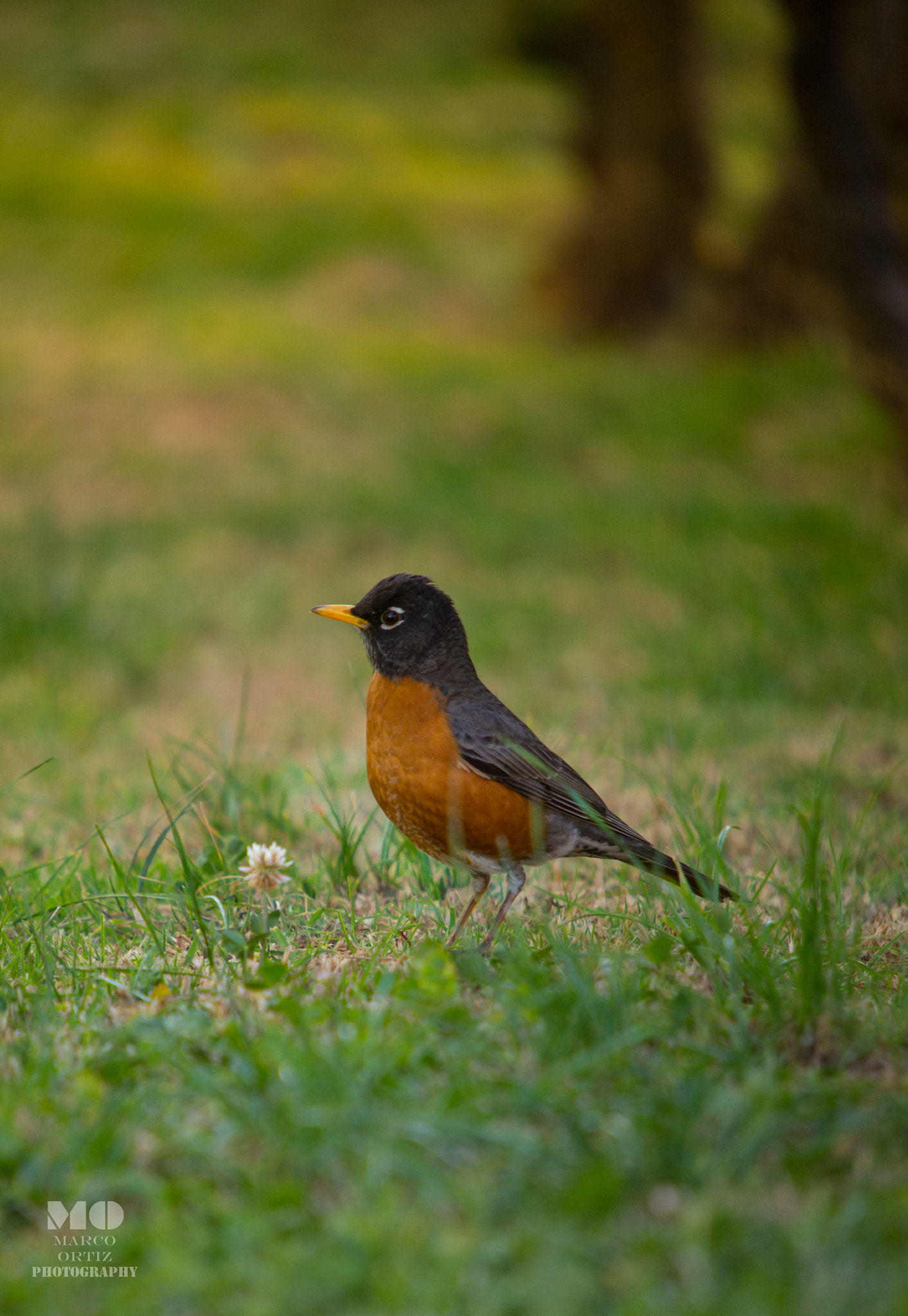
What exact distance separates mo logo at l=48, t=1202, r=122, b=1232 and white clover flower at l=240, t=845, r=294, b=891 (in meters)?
1.20

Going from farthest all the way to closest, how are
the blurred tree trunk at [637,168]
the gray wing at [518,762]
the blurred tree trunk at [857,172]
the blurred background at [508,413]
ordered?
1. the blurred tree trunk at [637,168]
2. the blurred tree trunk at [857,172]
3. the blurred background at [508,413]
4. the gray wing at [518,762]

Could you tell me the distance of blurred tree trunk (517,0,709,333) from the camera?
13.5 metres

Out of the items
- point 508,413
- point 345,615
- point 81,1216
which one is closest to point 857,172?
point 508,413

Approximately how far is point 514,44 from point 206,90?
29.1 ft

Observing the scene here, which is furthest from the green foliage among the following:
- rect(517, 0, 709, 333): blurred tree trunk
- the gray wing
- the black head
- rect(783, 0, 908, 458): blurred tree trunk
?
rect(517, 0, 709, 333): blurred tree trunk

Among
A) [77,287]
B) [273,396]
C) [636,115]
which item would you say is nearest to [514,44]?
[636,115]

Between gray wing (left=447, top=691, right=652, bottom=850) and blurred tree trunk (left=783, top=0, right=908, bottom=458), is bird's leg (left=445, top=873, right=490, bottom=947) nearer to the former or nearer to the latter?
gray wing (left=447, top=691, right=652, bottom=850)

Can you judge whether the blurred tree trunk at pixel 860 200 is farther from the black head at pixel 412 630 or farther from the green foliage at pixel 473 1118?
the green foliage at pixel 473 1118

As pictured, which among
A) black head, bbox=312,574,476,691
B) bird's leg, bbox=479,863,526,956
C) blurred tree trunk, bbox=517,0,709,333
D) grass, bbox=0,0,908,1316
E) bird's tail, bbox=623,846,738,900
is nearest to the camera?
grass, bbox=0,0,908,1316

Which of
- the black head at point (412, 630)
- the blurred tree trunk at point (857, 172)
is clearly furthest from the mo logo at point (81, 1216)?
the blurred tree trunk at point (857, 172)

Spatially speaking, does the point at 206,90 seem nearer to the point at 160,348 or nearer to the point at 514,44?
the point at 514,44

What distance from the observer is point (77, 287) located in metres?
15.6

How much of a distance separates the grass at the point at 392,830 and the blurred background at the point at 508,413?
0.06 meters

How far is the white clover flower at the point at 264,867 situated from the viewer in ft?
10.4
